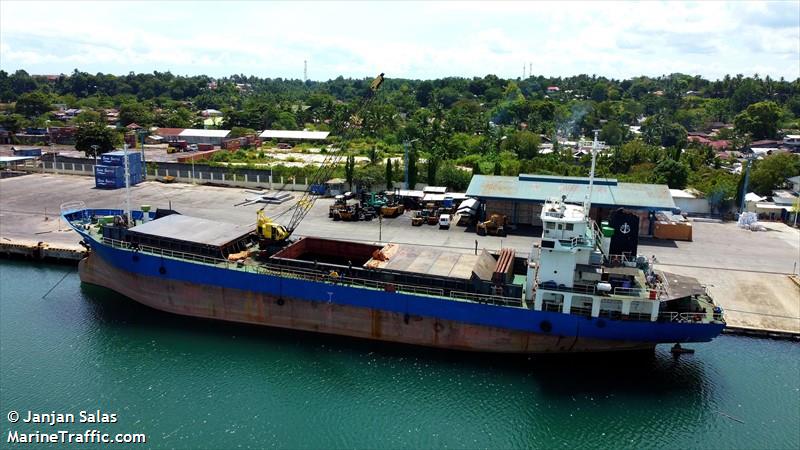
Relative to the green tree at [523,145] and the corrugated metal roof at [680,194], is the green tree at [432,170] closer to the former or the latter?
the green tree at [523,145]

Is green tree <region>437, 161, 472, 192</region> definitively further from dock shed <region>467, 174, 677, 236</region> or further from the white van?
the white van

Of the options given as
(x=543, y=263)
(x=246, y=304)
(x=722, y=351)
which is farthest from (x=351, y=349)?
(x=722, y=351)

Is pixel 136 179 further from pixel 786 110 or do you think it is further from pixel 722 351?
pixel 786 110

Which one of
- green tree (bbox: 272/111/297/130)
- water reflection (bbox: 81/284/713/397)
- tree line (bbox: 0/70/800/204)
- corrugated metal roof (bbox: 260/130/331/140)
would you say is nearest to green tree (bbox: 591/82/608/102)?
tree line (bbox: 0/70/800/204)

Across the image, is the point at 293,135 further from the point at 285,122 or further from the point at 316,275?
the point at 316,275

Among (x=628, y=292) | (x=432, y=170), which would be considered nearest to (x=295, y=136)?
(x=432, y=170)
